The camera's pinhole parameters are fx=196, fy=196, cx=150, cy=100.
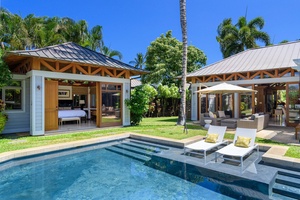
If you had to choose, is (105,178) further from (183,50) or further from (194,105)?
(194,105)

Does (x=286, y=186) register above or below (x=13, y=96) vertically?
below

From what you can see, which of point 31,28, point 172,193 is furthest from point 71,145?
point 31,28

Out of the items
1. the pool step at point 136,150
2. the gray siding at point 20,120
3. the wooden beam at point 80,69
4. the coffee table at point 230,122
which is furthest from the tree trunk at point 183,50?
the gray siding at point 20,120

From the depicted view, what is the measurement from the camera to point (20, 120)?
11438 millimetres

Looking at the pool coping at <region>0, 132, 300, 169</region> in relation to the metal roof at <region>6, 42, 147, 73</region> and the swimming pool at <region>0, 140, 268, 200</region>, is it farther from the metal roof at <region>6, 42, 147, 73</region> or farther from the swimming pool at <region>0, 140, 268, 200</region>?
the metal roof at <region>6, 42, 147, 73</region>

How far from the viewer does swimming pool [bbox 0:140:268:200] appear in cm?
484

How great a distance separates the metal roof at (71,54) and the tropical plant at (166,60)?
996 cm

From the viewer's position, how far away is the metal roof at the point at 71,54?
9.72 meters

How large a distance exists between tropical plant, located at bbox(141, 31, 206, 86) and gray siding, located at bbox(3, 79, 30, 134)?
13857mm

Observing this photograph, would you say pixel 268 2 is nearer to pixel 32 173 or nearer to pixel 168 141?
pixel 168 141

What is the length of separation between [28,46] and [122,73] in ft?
46.4

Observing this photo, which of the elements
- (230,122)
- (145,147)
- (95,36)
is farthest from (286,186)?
(95,36)

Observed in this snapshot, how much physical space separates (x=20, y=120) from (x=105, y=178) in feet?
27.8

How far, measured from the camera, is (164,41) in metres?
24.8
